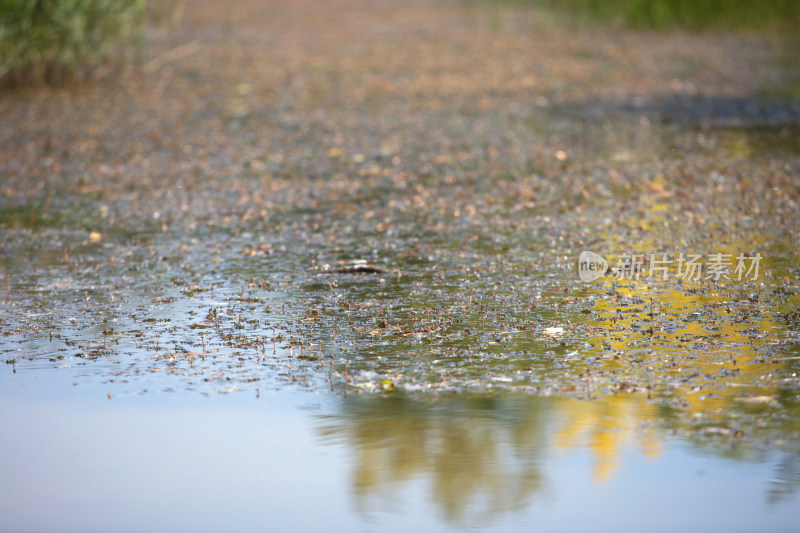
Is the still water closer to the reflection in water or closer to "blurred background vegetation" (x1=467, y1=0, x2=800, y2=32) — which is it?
the reflection in water

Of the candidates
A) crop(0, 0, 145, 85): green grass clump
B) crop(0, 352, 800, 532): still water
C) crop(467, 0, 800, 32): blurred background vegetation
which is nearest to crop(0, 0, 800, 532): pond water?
crop(0, 352, 800, 532): still water

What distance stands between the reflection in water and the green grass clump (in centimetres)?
879

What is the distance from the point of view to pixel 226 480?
12.6 ft

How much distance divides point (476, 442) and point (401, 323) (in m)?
1.29

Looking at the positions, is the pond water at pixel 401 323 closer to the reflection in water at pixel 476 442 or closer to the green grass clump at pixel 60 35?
the reflection in water at pixel 476 442

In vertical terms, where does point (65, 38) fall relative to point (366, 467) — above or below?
above

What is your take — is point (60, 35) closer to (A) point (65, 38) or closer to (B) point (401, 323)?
(A) point (65, 38)

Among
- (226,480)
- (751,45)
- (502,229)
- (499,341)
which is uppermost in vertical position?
(751,45)

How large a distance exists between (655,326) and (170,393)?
2114mm

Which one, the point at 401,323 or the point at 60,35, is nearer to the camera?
the point at 401,323

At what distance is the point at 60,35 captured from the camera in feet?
41.1

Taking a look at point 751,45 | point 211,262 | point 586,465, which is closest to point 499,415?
point 586,465

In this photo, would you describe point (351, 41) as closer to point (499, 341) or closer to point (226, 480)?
point (499, 341)

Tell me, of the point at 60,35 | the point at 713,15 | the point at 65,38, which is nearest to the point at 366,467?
the point at 60,35
